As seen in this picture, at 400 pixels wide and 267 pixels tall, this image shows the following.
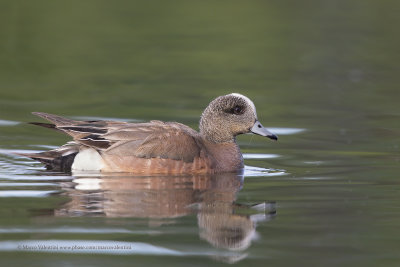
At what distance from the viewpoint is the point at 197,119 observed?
12.3 m

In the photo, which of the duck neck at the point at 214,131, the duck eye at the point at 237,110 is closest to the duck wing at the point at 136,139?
the duck neck at the point at 214,131

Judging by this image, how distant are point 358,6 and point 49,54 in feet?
44.5

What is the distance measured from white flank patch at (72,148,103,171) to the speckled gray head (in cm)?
130

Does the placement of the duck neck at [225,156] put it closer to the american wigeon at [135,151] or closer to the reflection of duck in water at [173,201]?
the american wigeon at [135,151]

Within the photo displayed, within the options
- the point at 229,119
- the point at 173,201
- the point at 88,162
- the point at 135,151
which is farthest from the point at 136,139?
the point at 173,201

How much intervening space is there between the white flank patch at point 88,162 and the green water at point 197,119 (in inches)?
12.8

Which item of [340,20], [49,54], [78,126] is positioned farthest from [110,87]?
[340,20]

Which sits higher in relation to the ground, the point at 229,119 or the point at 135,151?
the point at 229,119

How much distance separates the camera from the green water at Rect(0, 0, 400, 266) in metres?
6.55

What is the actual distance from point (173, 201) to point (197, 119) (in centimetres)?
455

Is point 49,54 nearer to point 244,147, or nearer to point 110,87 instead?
point 110,87

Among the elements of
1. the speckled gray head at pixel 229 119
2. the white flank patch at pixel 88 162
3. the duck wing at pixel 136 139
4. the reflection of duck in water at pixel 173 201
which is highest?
the speckled gray head at pixel 229 119

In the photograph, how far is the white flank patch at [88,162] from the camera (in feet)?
30.2

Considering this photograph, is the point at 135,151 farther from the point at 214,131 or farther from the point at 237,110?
the point at 237,110
